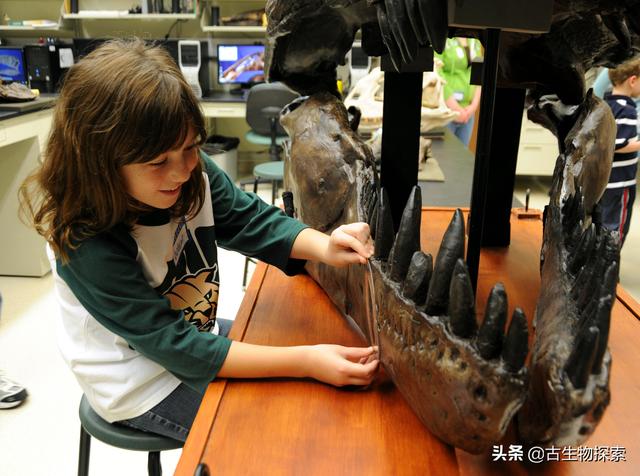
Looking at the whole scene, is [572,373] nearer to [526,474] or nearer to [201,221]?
[526,474]

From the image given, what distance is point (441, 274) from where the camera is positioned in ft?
2.29

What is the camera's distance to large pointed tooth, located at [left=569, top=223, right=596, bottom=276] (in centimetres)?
79

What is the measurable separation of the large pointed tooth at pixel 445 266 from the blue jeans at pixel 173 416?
0.55 m

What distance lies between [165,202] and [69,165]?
0.52 feet

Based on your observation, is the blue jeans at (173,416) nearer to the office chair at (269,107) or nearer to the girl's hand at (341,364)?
the girl's hand at (341,364)

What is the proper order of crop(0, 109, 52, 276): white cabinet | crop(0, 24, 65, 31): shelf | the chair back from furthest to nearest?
crop(0, 24, 65, 31): shelf, the chair back, crop(0, 109, 52, 276): white cabinet

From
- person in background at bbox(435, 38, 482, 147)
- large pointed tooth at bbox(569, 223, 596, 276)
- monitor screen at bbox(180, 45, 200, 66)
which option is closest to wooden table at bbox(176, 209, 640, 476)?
large pointed tooth at bbox(569, 223, 596, 276)

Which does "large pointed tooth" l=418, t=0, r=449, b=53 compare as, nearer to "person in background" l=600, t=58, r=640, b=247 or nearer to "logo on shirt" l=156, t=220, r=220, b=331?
"logo on shirt" l=156, t=220, r=220, b=331

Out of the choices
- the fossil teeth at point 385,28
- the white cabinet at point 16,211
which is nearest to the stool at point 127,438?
the fossil teeth at point 385,28

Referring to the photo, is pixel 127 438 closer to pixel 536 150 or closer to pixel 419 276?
pixel 419 276

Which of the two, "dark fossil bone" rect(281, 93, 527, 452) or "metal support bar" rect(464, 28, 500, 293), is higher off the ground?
"metal support bar" rect(464, 28, 500, 293)

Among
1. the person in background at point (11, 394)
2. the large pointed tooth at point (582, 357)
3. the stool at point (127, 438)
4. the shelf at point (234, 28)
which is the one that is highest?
the shelf at point (234, 28)

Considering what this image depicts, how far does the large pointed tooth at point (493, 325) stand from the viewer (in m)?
0.62

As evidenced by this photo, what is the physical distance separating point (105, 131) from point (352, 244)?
16.8 inches
